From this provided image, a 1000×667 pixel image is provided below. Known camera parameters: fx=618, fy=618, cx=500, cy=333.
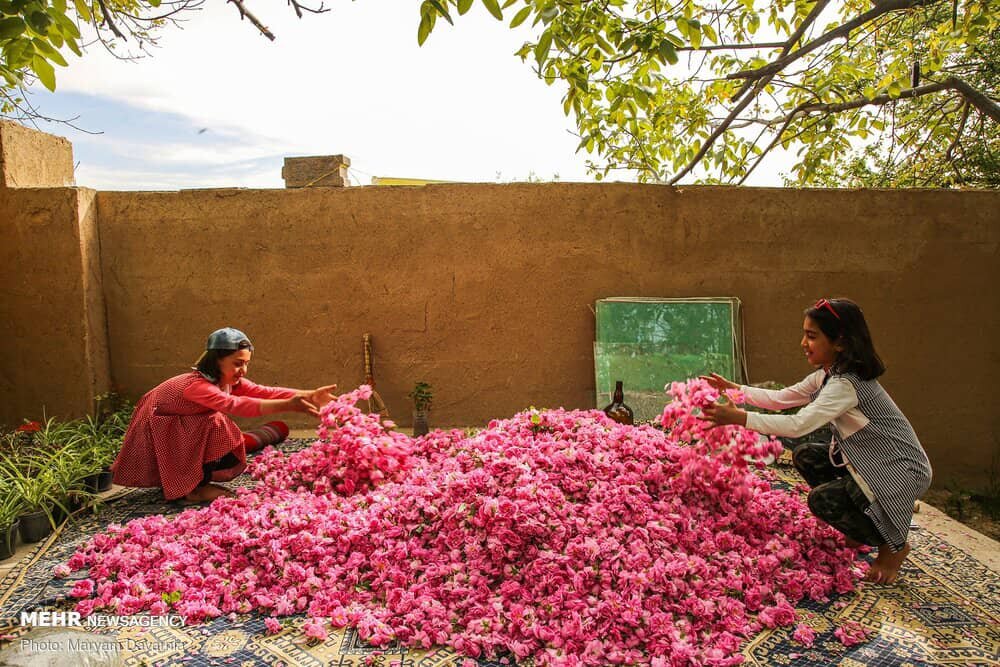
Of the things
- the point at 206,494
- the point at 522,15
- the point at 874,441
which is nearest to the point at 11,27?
the point at 522,15

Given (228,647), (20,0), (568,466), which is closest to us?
(20,0)

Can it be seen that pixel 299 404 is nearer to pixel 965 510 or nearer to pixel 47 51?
pixel 47 51

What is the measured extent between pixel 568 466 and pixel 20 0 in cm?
250

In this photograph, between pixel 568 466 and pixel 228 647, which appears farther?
pixel 568 466

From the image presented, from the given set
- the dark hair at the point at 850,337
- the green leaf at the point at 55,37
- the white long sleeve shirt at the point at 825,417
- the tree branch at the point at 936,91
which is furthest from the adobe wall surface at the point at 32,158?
the tree branch at the point at 936,91

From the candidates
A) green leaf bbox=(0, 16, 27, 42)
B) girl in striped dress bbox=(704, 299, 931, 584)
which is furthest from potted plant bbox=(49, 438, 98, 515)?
girl in striped dress bbox=(704, 299, 931, 584)

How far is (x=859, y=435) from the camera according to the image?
253cm

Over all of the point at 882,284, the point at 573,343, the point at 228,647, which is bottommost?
the point at 228,647

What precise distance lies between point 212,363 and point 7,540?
1.17 meters

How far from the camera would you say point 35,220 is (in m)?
4.31

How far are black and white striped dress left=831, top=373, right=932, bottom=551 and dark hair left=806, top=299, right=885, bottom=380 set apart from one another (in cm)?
5

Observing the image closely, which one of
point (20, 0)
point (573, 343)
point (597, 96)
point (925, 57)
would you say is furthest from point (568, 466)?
point (925, 57)

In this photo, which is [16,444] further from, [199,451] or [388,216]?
[388,216]

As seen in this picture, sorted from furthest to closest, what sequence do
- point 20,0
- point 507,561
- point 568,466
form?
point 568,466, point 507,561, point 20,0
